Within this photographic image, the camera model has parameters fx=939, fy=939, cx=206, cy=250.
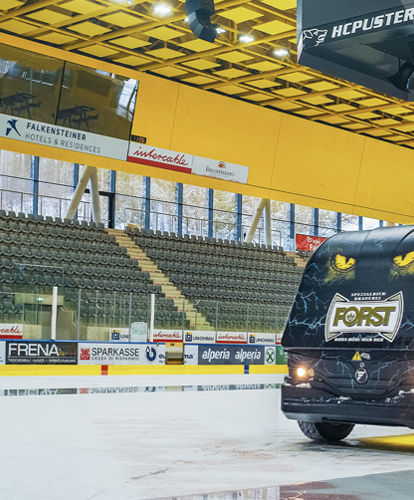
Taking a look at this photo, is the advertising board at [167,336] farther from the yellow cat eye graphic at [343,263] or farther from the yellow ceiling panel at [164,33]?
the yellow cat eye graphic at [343,263]

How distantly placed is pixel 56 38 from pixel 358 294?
68.3 feet

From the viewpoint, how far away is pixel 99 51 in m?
29.7

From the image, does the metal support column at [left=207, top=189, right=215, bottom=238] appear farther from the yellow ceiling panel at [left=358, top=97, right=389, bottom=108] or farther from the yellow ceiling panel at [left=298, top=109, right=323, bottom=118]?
the yellow ceiling panel at [left=358, top=97, right=389, bottom=108]

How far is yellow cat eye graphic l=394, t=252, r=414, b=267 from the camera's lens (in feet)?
31.8

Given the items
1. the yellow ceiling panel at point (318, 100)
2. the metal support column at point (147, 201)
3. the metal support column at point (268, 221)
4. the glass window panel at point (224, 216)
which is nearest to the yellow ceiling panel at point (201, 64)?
the yellow ceiling panel at point (318, 100)

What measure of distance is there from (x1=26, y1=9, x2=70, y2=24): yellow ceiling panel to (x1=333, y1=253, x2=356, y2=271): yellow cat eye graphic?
59.9 ft

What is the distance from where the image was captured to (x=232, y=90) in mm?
33531

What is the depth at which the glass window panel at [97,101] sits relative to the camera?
29.2 metres

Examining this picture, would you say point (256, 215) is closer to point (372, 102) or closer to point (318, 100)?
point (318, 100)

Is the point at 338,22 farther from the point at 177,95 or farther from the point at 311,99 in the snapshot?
the point at 311,99

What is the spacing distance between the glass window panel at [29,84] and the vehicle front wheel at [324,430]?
1968 cm

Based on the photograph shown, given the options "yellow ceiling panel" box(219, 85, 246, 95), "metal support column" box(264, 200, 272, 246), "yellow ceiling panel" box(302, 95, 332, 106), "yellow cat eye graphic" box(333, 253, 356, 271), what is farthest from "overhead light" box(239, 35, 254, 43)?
"yellow cat eye graphic" box(333, 253, 356, 271)

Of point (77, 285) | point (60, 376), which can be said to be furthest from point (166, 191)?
point (60, 376)

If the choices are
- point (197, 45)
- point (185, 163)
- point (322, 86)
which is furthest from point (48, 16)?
point (322, 86)
